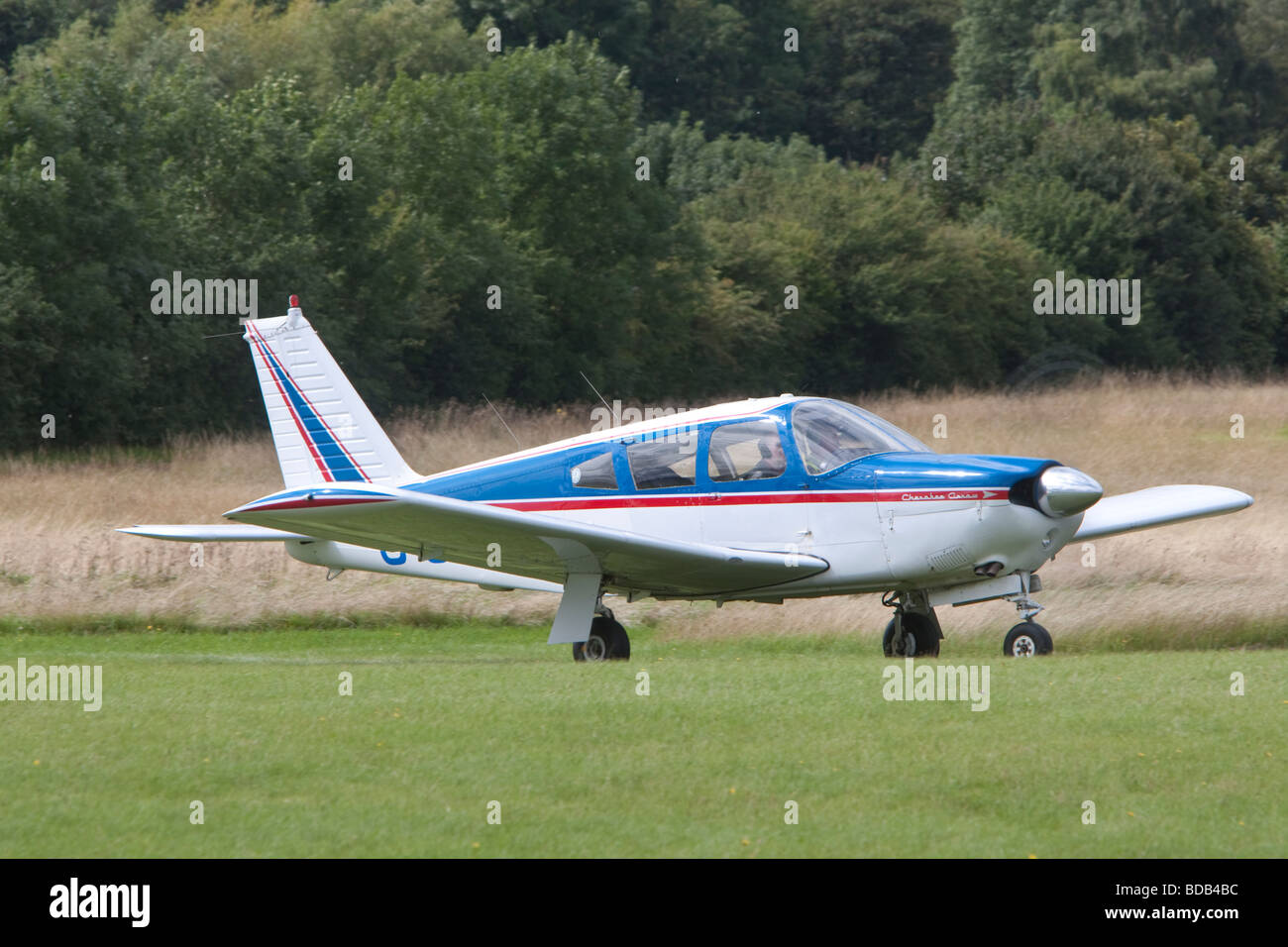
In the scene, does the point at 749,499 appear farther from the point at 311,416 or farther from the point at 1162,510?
the point at 311,416

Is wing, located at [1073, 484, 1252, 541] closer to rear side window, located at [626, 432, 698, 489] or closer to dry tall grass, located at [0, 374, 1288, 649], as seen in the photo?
dry tall grass, located at [0, 374, 1288, 649]

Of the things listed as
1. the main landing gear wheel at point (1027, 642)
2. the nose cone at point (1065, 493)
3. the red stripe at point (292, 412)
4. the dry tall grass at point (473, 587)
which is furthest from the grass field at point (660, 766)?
the dry tall grass at point (473, 587)

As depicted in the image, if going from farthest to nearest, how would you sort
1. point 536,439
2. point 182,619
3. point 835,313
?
point 835,313 → point 536,439 → point 182,619

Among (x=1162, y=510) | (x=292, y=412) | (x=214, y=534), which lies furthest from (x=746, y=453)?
(x=214, y=534)

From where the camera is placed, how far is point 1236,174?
204ft

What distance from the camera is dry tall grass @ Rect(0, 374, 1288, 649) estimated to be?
16328mm

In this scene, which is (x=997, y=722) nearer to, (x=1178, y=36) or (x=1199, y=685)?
(x=1199, y=685)

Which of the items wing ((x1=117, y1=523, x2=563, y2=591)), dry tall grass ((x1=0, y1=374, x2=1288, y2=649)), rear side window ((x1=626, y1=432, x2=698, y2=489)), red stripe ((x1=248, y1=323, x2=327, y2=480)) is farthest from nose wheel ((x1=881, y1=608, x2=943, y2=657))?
red stripe ((x1=248, y1=323, x2=327, y2=480))

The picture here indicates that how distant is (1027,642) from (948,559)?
2.87 ft

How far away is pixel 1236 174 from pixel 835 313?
18387 millimetres

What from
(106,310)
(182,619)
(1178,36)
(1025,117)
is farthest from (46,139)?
(1178,36)

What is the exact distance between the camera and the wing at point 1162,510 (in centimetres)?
1327

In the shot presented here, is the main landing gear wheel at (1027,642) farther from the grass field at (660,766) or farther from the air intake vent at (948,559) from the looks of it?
the grass field at (660,766)

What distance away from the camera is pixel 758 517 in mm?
12531
